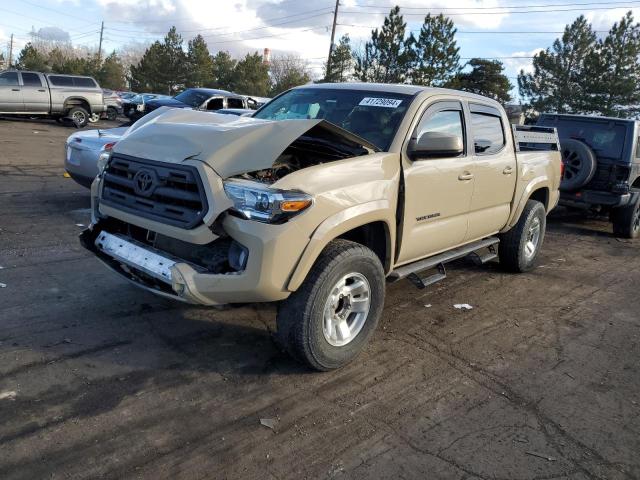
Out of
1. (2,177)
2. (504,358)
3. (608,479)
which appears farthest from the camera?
(2,177)

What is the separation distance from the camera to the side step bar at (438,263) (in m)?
4.36

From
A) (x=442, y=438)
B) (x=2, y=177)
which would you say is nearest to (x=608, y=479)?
(x=442, y=438)

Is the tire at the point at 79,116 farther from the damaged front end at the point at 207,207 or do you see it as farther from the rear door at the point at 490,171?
the rear door at the point at 490,171

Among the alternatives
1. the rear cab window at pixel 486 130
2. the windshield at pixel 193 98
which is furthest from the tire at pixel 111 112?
the rear cab window at pixel 486 130

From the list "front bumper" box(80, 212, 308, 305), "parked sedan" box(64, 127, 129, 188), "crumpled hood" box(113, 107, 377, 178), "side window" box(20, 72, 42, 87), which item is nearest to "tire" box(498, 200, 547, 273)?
"crumpled hood" box(113, 107, 377, 178)

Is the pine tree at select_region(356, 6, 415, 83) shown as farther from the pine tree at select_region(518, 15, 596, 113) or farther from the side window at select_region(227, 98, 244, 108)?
the side window at select_region(227, 98, 244, 108)

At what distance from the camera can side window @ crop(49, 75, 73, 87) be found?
19.5 m

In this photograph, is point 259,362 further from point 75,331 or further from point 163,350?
point 75,331

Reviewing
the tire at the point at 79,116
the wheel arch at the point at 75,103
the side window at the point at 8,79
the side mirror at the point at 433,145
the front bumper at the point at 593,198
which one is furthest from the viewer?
the tire at the point at 79,116

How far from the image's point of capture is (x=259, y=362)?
3830 mm

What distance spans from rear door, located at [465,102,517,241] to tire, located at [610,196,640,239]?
470 cm

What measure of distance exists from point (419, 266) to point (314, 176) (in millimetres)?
1570

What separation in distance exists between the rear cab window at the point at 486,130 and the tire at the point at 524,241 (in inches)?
42.0

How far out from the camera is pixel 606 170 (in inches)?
364
